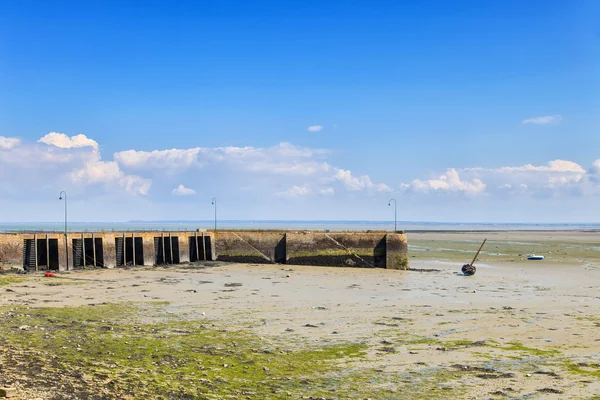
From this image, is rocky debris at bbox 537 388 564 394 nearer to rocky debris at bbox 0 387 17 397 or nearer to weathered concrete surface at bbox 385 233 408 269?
rocky debris at bbox 0 387 17 397

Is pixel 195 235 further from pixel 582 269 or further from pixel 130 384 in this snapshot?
pixel 130 384

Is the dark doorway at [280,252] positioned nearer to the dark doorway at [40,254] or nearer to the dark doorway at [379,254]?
the dark doorway at [379,254]

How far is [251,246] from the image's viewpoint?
58812mm

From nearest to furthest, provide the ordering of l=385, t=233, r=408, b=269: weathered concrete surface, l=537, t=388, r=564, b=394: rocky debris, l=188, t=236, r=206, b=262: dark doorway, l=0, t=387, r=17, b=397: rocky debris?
l=0, t=387, r=17, b=397: rocky debris < l=537, t=388, r=564, b=394: rocky debris < l=385, t=233, r=408, b=269: weathered concrete surface < l=188, t=236, r=206, b=262: dark doorway

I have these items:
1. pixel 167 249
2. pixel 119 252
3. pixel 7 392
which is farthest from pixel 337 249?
pixel 7 392

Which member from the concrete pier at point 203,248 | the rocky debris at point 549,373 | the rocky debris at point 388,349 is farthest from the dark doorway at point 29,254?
the rocky debris at point 549,373

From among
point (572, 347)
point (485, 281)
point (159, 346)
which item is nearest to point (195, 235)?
point (485, 281)

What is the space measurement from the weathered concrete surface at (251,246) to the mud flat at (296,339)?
639 inches

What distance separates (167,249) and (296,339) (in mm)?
39103

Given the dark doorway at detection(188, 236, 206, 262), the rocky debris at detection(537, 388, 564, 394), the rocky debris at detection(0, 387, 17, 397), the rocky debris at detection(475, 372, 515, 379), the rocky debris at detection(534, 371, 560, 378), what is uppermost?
the dark doorway at detection(188, 236, 206, 262)

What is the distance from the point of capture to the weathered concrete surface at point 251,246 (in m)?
58.0

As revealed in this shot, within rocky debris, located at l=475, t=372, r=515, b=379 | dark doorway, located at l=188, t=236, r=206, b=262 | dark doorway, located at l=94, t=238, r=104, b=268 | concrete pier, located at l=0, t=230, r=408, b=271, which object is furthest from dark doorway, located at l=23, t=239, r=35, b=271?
rocky debris, located at l=475, t=372, r=515, b=379

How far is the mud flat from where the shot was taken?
52.0ft

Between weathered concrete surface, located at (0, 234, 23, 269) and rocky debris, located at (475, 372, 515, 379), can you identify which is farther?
weathered concrete surface, located at (0, 234, 23, 269)
